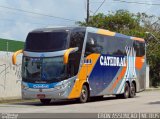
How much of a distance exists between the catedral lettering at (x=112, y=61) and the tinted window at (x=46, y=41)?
3876mm

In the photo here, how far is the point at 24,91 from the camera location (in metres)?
25.2

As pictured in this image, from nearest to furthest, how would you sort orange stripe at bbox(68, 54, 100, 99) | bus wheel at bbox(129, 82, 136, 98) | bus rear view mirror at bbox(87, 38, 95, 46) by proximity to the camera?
A: orange stripe at bbox(68, 54, 100, 99), bus rear view mirror at bbox(87, 38, 95, 46), bus wheel at bbox(129, 82, 136, 98)

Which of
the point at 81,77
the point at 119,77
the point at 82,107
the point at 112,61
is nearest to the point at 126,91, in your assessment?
the point at 119,77

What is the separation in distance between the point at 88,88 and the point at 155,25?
5366 cm

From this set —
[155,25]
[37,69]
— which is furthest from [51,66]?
[155,25]

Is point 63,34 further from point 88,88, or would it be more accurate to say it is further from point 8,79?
point 8,79

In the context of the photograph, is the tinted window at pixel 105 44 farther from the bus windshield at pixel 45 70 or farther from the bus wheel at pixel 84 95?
the bus windshield at pixel 45 70

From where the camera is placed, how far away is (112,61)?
96.9ft

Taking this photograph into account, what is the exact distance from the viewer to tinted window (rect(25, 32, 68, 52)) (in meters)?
24.8

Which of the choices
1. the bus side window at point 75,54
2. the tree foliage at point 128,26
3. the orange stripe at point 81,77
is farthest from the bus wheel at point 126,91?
the tree foliage at point 128,26

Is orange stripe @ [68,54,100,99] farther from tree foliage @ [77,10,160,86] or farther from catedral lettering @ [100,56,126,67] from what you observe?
tree foliage @ [77,10,160,86]

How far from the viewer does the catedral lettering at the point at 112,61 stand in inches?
1111

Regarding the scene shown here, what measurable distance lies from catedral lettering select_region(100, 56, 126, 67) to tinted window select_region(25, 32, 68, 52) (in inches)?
153

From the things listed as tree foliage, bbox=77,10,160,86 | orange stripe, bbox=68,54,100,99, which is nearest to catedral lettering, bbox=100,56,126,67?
orange stripe, bbox=68,54,100,99
